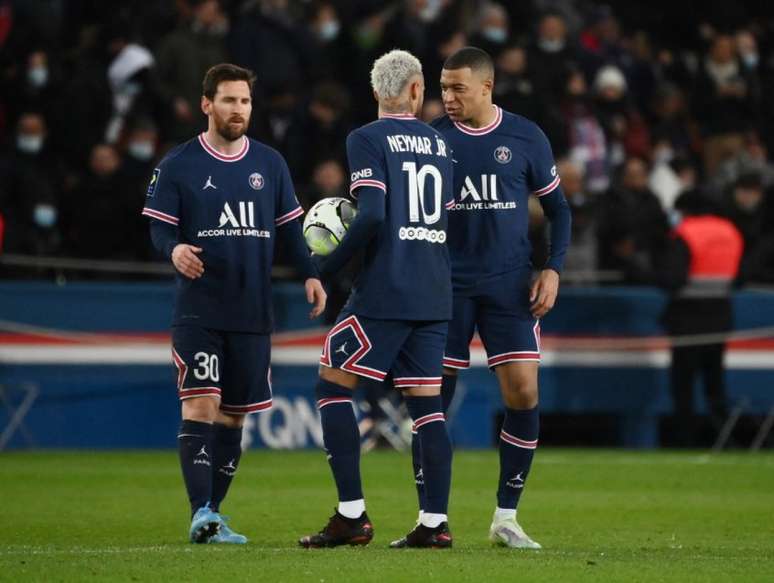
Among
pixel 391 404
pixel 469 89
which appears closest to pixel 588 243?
pixel 391 404

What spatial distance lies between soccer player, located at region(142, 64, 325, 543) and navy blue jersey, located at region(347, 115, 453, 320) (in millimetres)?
665

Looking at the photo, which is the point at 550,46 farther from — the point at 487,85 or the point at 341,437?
the point at 341,437

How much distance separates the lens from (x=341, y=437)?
868 cm

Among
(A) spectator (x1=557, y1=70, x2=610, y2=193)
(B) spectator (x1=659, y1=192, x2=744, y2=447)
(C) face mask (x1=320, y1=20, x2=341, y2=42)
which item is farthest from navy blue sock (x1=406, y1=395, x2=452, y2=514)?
(C) face mask (x1=320, y1=20, x2=341, y2=42)

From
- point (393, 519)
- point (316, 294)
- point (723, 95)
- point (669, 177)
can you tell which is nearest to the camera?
point (316, 294)

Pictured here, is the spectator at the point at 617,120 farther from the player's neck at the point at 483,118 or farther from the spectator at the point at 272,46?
the player's neck at the point at 483,118

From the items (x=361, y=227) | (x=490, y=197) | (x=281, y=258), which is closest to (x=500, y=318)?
(x=490, y=197)

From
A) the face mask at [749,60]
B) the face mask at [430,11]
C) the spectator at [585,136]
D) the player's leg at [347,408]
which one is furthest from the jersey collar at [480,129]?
the face mask at [749,60]

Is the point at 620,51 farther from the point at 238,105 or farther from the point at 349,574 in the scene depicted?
the point at 349,574

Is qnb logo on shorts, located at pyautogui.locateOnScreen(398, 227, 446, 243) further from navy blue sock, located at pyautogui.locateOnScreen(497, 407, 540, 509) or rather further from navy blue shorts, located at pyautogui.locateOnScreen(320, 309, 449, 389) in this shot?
navy blue sock, located at pyautogui.locateOnScreen(497, 407, 540, 509)

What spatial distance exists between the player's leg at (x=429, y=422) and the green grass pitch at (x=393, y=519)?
200 millimetres

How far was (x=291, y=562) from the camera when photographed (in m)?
8.02

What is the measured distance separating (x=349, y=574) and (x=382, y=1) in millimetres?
13454

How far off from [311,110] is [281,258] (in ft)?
5.28
